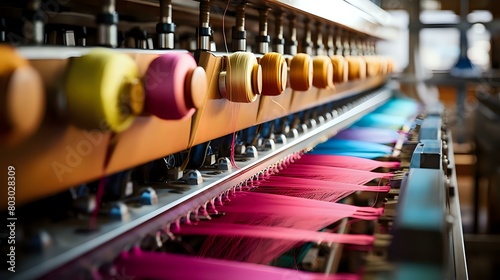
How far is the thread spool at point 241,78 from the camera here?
98cm

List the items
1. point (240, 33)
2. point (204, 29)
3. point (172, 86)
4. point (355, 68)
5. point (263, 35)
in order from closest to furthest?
point (172, 86), point (204, 29), point (240, 33), point (263, 35), point (355, 68)

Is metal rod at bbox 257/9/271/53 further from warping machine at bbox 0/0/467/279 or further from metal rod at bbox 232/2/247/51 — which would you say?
metal rod at bbox 232/2/247/51

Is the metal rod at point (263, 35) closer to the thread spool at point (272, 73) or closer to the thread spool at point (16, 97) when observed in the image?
the thread spool at point (272, 73)

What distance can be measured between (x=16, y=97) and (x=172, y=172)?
50 centimetres

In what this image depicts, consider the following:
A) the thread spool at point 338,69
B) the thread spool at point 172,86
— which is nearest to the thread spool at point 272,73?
the thread spool at point 172,86

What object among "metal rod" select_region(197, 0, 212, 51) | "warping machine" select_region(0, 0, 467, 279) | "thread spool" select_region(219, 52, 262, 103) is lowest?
"warping machine" select_region(0, 0, 467, 279)

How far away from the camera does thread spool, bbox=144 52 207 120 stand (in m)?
0.70

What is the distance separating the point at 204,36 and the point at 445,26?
15.0ft

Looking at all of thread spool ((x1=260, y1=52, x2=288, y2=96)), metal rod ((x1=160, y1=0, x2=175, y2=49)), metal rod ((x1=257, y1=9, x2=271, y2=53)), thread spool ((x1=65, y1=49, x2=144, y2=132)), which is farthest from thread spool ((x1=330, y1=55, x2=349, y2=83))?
thread spool ((x1=65, y1=49, x2=144, y2=132))

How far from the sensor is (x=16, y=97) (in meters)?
0.50

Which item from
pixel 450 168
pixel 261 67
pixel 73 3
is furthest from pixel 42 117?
pixel 450 168

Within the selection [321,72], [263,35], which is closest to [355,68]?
[321,72]

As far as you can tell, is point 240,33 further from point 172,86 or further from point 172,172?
point 172,86

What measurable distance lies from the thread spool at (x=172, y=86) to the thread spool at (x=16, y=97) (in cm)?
18
